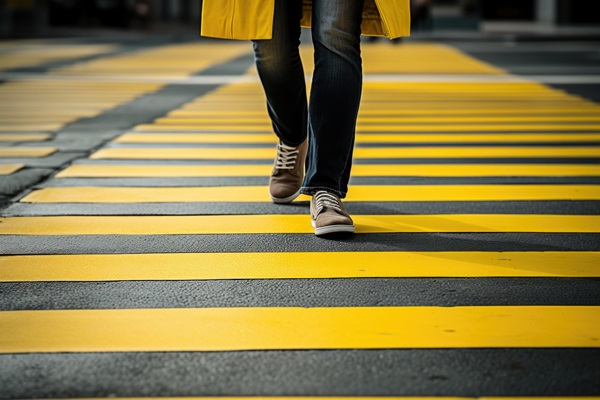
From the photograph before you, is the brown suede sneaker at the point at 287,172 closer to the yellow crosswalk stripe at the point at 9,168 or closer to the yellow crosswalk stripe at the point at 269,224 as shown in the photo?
the yellow crosswalk stripe at the point at 269,224

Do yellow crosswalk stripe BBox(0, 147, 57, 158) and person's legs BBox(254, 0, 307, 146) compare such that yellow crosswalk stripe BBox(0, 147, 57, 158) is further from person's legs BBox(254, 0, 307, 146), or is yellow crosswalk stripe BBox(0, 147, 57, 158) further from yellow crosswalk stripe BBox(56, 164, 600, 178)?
person's legs BBox(254, 0, 307, 146)

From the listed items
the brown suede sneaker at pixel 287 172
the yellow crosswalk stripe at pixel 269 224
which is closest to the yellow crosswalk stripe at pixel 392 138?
the brown suede sneaker at pixel 287 172

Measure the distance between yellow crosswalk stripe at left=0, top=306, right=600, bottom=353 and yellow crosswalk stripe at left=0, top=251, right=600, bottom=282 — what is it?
14.8 inches

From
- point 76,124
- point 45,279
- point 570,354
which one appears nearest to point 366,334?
point 570,354

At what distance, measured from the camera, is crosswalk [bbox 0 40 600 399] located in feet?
7.55

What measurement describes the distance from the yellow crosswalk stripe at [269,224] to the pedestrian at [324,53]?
18cm

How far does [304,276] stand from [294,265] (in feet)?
0.47

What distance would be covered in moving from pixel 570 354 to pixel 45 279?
161cm

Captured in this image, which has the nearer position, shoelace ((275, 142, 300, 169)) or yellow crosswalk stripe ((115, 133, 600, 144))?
shoelace ((275, 142, 300, 169))

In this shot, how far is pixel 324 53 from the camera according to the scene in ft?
12.2

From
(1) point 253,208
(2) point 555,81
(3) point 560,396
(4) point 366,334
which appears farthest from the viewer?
(2) point 555,81

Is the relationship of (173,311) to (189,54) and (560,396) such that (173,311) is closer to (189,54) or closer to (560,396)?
(560,396)

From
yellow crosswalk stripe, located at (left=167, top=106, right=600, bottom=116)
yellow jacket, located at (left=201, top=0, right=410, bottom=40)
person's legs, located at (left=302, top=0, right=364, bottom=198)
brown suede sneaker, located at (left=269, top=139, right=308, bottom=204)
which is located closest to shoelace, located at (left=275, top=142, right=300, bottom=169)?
brown suede sneaker, located at (left=269, top=139, right=308, bottom=204)

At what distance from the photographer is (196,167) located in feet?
17.7
